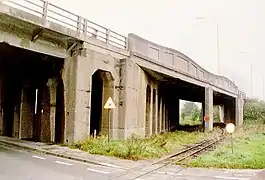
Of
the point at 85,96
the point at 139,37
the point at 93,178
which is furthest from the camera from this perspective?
the point at 139,37

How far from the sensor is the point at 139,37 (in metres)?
24.3

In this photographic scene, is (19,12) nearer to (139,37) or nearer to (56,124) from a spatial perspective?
(56,124)

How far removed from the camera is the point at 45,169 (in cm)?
1197

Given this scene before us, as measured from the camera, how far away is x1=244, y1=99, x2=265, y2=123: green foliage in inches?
2384

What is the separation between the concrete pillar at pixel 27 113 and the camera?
24297mm

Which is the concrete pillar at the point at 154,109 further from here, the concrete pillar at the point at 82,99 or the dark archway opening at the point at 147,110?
the concrete pillar at the point at 82,99

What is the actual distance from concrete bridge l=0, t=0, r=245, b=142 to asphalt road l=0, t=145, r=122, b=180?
4.20m

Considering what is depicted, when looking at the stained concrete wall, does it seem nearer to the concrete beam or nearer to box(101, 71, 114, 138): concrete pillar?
the concrete beam

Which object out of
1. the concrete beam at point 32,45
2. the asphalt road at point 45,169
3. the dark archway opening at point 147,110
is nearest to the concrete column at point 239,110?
the dark archway opening at point 147,110

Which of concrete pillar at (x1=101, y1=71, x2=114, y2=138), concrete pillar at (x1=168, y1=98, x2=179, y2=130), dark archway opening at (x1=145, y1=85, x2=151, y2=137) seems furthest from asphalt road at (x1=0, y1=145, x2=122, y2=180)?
concrete pillar at (x1=168, y1=98, x2=179, y2=130)

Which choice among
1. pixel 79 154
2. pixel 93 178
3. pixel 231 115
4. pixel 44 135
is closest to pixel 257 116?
pixel 231 115

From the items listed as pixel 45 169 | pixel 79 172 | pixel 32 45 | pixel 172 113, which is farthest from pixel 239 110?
pixel 45 169

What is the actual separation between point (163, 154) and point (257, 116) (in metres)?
49.0

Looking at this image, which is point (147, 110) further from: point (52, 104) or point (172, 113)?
point (172, 113)
